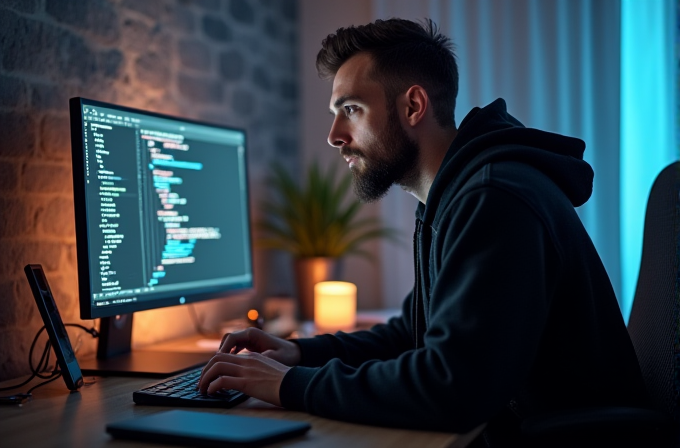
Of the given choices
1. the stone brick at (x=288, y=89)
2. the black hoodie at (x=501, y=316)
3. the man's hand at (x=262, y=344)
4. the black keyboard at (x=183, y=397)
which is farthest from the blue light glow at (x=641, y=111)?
the black keyboard at (x=183, y=397)

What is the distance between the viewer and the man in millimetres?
1161

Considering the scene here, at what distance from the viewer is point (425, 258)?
158 centimetres

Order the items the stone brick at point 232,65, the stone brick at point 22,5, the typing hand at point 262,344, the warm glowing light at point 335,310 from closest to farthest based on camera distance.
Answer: the typing hand at point 262,344, the stone brick at point 22,5, the warm glowing light at point 335,310, the stone brick at point 232,65

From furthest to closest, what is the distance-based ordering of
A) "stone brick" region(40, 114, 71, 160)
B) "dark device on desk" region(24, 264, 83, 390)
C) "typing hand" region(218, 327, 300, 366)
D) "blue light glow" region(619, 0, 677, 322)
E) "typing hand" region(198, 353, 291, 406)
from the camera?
1. "blue light glow" region(619, 0, 677, 322)
2. "stone brick" region(40, 114, 71, 160)
3. "typing hand" region(218, 327, 300, 366)
4. "dark device on desk" region(24, 264, 83, 390)
5. "typing hand" region(198, 353, 291, 406)

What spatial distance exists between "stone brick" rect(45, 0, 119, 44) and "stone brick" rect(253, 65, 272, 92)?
0.91m

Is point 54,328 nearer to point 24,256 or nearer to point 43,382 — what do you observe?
point 43,382

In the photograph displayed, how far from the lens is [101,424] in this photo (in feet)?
4.10

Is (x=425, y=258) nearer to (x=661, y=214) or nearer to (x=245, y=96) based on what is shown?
(x=661, y=214)

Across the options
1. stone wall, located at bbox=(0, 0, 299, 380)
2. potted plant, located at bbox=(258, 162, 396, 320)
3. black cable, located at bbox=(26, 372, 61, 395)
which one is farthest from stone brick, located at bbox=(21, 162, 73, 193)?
potted plant, located at bbox=(258, 162, 396, 320)

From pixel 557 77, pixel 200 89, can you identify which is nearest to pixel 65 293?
pixel 200 89

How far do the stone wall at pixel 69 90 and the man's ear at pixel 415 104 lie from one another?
89cm

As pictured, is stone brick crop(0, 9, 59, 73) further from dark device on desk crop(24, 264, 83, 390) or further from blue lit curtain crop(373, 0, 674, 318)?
blue lit curtain crop(373, 0, 674, 318)

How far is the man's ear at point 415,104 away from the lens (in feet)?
5.56

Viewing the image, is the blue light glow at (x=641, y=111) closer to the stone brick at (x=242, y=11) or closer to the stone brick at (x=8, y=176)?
the stone brick at (x=242, y=11)
